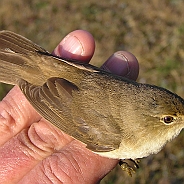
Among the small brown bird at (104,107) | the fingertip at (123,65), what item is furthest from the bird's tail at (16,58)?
the fingertip at (123,65)

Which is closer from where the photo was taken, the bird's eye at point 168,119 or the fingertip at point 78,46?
the bird's eye at point 168,119

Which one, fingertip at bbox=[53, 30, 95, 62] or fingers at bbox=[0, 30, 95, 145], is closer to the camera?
fingers at bbox=[0, 30, 95, 145]

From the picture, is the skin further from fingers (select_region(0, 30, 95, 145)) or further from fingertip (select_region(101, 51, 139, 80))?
fingertip (select_region(101, 51, 139, 80))

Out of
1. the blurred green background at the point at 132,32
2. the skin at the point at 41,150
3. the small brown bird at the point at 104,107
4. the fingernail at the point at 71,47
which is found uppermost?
the fingernail at the point at 71,47

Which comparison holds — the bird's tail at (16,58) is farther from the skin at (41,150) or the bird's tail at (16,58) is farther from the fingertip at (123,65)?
the fingertip at (123,65)

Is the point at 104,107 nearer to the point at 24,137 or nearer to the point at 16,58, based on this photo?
the point at 24,137

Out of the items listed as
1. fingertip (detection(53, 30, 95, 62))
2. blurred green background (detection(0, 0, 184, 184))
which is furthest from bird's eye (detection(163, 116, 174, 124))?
blurred green background (detection(0, 0, 184, 184))

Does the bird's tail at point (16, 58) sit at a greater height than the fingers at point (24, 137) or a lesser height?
greater
